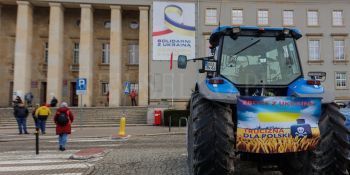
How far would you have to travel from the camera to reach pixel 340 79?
40.7 m

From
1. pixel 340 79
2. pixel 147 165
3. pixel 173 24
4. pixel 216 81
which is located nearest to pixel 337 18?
pixel 340 79

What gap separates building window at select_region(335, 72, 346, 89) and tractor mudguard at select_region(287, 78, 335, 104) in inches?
1499

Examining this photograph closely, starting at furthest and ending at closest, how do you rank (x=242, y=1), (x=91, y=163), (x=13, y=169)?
1. (x=242, y=1)
2. (x=91, y=163)
3. (x=13, y=169)

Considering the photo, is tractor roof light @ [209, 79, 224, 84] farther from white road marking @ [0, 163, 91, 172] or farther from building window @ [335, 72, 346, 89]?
building window @ [335, 72, 346, 89]

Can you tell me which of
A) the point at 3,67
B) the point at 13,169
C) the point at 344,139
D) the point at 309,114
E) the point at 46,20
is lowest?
the point at 13,169

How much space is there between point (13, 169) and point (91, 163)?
6.45ft

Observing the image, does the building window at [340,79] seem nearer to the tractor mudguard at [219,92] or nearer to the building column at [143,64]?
the building column at [143,64]

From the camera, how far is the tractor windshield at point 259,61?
→ 612cm

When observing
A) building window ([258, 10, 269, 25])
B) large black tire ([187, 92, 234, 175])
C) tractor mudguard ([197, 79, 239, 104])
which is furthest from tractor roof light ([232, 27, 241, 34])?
building window ([258, 10, 269, 25])

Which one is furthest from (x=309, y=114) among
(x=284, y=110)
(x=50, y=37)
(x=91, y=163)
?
(x=50, y=37)

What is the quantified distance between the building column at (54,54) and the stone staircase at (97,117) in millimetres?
4123

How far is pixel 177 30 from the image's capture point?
37688mm

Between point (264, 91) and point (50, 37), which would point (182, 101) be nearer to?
point (50, 37)

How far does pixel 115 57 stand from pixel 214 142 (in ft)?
112
